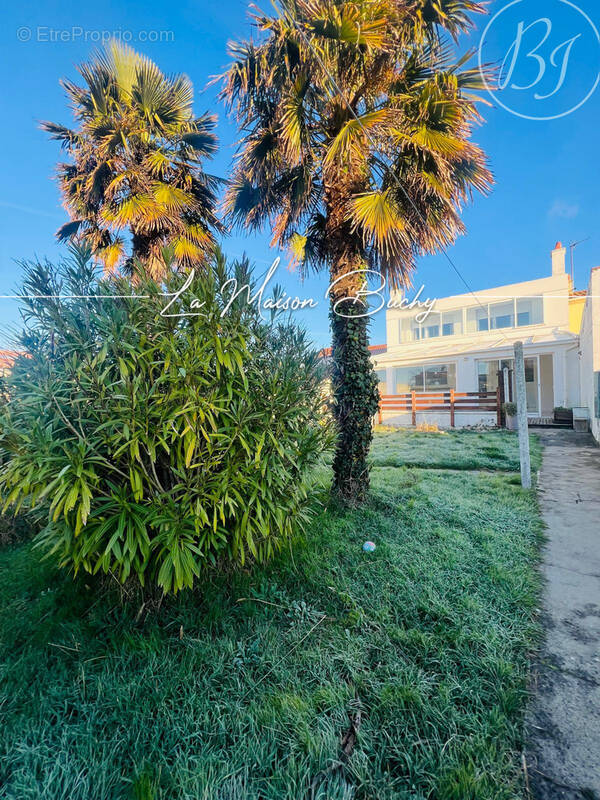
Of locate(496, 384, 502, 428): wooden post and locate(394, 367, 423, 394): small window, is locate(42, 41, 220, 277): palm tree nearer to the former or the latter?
locate(496, 384, 502, 428): wooden post

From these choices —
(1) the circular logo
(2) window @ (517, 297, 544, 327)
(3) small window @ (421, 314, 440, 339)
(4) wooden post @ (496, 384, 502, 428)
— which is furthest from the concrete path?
(3) small window @ (421, 314, 440, 339)

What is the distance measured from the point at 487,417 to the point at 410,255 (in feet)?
30.8

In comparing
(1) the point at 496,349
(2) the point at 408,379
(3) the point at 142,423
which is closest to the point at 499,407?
(1) the point at 496,349

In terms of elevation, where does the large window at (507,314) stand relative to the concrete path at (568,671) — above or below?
above

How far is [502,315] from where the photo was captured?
15.1 metres

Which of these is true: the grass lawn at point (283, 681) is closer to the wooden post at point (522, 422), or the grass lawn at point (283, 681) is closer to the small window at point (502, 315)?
the wooden post at point (522, 422)

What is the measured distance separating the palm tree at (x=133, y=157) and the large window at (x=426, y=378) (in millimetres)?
12257

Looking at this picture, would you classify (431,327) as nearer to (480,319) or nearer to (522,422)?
(480,319)

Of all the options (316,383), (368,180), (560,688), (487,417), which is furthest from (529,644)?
(487,417)

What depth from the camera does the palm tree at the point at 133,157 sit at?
19.1 feet

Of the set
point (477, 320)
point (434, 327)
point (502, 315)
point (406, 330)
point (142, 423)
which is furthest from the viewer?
point (406, 330)

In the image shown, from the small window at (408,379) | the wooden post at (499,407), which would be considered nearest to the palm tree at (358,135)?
the wooden post at (499,407)

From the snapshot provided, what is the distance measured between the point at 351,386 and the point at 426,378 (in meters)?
13.1

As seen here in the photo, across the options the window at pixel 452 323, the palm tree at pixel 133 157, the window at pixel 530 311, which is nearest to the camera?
the palm tree at pixel 133 157
